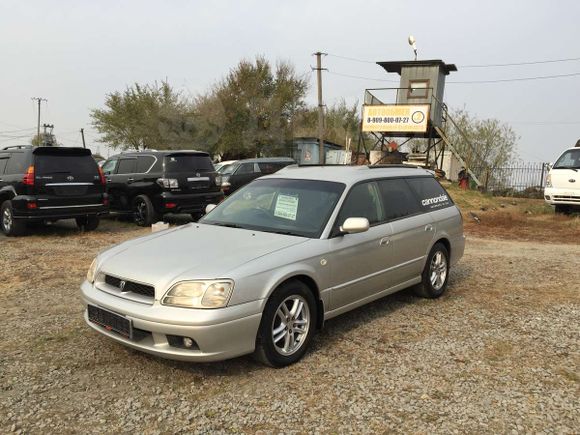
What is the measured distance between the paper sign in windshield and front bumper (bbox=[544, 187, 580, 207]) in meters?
11.0

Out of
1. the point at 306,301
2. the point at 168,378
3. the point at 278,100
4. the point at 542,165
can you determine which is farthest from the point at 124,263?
the point at 278,100

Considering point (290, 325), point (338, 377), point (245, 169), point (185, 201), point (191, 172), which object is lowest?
point (338, 377)

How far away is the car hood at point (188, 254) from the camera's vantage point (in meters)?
3.52

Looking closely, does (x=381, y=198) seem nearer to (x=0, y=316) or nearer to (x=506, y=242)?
(x=0, y=316)

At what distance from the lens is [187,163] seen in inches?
436

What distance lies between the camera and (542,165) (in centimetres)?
2267

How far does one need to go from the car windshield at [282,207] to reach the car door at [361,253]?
186 millimetres

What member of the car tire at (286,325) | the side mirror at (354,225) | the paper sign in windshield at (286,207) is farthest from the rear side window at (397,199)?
the car tire at (286,325)

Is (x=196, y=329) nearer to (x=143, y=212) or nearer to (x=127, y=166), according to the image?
(x=143, y=212)

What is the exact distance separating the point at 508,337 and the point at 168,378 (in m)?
3.11

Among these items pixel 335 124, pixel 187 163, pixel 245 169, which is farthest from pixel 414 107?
pixel 335 124

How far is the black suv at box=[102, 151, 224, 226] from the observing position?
35.2 feet

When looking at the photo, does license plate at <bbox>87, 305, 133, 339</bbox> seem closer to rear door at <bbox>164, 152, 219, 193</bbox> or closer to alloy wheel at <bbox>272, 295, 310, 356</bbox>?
alloy wheel at <bbox>272, 295, 310, 356</bbox>

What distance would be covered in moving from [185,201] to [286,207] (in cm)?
655
